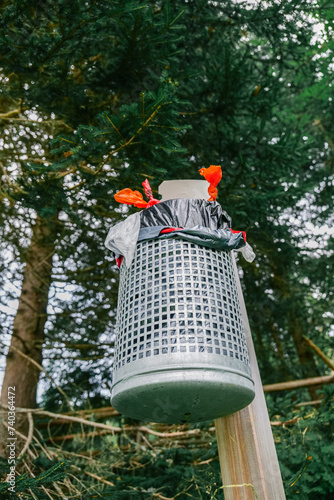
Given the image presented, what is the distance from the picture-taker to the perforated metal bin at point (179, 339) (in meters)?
1.43

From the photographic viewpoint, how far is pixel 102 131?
258cm

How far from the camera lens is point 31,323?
5160mm

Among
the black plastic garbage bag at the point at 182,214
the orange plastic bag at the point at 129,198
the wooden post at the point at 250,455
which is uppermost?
the orange plastic bag at the point at 129,198

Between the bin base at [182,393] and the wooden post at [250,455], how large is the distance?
0.19m

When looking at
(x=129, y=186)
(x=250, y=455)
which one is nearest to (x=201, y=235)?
(x=250, y=455)

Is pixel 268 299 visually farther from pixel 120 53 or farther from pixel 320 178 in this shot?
pixel 120 53

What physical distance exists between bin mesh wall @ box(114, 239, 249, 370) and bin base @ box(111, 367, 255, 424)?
3.6 inches

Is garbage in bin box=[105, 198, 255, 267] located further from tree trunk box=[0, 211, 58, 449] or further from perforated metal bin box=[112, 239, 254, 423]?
tree trunk box=[0, 211, 58, 449]

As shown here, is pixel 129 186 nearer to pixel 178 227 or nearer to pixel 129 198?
pixel 129 198

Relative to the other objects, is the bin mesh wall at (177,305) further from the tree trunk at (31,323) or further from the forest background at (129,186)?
the tree trunk at (31,323)

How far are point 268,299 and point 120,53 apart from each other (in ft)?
14.7

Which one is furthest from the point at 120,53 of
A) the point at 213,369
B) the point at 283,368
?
the point at 283,368

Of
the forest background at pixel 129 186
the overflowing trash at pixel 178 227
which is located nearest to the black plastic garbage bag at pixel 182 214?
the overflowing trash at pixel 178 227

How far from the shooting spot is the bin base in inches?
55.1
